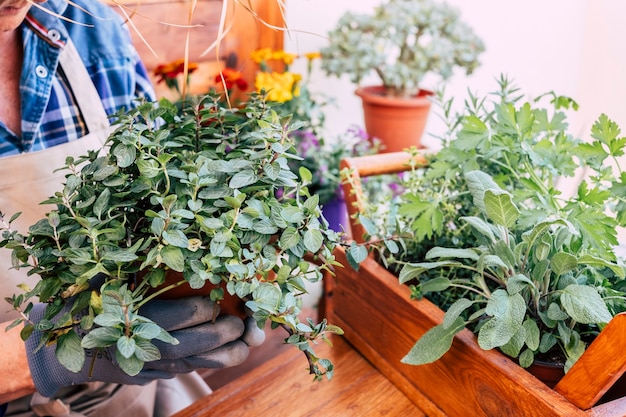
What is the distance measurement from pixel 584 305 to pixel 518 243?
6.2 inches

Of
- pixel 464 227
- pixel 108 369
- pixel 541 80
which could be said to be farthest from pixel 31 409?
pixel 541 80

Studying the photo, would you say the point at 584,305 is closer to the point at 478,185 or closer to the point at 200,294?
the point at 478,185

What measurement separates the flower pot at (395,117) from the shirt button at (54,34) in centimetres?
92

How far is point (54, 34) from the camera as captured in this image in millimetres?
1057

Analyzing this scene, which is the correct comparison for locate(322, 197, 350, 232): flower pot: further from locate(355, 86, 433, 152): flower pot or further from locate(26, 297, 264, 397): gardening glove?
locate(26, 297, 264, 397): gardening glove

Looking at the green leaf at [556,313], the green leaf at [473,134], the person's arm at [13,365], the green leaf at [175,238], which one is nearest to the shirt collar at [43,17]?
the person's arm at [13,365]

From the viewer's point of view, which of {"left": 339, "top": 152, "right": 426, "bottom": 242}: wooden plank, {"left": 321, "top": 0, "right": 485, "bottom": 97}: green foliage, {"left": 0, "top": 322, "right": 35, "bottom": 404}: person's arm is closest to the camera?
{"left": 0, "top": 322, "right": 35, "bottom": 404}: person's arm

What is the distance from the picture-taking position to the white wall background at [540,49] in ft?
4.75

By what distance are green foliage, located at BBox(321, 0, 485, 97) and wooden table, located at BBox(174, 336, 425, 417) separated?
40.5 inches

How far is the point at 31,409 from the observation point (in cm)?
103

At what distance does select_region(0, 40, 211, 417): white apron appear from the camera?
0.96 meters

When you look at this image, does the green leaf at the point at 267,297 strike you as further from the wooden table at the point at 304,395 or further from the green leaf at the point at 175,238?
the wooden table at the point at 304,395

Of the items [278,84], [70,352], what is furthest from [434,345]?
[278,84]

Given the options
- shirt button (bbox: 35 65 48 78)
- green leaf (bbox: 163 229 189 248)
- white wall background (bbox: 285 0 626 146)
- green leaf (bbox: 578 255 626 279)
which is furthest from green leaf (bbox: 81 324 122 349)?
white wall background (bbox: 285 0 626 146)
